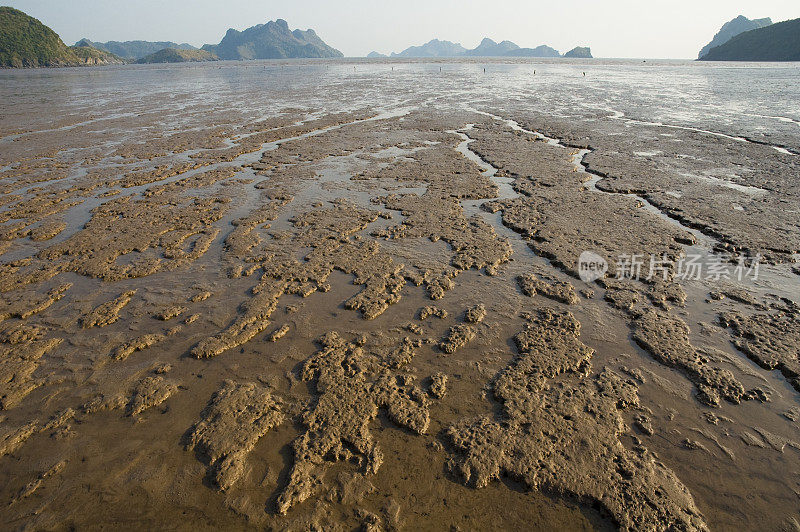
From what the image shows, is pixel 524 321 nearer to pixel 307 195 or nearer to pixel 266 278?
pixel 266 278

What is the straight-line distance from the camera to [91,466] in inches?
113

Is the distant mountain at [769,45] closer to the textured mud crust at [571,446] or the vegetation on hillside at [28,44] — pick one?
the textured mud crust at [571,446]

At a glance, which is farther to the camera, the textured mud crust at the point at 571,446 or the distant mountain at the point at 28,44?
the distant mountain at the point at 28,44

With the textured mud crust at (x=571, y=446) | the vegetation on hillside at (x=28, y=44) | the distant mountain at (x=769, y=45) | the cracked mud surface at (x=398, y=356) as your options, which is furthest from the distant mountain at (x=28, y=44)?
the distant mountain at (x=769, y=45)

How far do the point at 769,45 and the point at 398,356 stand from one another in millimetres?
143829

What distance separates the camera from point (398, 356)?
3885mm

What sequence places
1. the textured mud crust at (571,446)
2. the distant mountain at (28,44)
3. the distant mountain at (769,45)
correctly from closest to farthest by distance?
the textured mud crust at (571,446), the distant mountain at (28,44), the distant mountain at (769,45)

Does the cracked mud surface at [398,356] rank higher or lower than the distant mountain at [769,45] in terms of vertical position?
lower

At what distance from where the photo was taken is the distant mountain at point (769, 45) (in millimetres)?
91375

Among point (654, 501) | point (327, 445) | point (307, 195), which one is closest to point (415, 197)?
point (307, 195)

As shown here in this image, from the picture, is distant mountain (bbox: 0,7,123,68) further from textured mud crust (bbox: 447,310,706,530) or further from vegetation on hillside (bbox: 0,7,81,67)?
textured mud crust (bbox: 447,310,706,530)

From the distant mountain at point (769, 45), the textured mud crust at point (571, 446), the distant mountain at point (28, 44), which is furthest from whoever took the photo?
the distant mountain at point (769, 45)

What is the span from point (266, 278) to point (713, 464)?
495 centimetres

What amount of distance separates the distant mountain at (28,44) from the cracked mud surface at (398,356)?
407 ft
